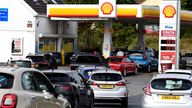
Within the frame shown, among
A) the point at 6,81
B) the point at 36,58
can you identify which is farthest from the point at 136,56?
the point at 6,81

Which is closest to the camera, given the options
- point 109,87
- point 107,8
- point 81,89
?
point 81,89

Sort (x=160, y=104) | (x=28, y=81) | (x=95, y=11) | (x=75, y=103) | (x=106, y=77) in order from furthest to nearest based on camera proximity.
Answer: (x=95, y=11) < (x=106, y=77) < (x=75, y=103) < (x=160, y=104) < (x=28, y=81)

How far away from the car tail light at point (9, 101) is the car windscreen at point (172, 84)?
7021 mm

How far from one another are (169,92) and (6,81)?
672 centimetres

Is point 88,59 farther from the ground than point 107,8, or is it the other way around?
point 107,8

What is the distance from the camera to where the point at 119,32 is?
78.7m

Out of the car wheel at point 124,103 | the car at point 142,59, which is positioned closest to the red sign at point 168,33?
the car at point 142,59

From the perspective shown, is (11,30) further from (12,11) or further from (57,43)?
(57,43)

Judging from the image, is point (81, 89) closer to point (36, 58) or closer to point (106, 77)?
point (106, 77)

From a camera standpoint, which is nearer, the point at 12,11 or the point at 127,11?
the point at 127,11

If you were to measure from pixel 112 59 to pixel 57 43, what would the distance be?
15700 millimetres

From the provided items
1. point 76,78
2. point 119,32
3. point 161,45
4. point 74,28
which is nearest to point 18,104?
point 76,78

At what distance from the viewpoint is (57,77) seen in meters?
16.9

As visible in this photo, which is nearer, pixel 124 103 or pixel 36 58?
pixel 124 103
